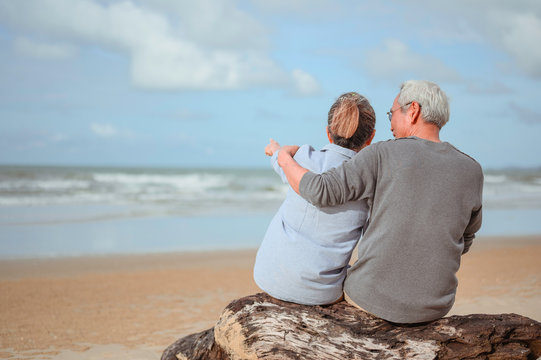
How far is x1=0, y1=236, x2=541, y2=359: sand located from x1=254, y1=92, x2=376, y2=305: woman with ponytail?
234cm

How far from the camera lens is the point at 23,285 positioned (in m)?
6.78

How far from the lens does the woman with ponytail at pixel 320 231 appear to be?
2.53m

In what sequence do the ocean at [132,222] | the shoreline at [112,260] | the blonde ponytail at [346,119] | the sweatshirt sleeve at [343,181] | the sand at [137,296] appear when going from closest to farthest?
the sweatshirt sleeve at [343,181]
the blonde ponytail at [346,119]
the sand at [137,296]
the shoreline at [112,260]
the ocean at [132,222]

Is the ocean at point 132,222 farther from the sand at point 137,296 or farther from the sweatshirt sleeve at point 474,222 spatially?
the sweatshirt sleeve at point 474,222

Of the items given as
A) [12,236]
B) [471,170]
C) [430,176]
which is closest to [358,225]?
[430,176]

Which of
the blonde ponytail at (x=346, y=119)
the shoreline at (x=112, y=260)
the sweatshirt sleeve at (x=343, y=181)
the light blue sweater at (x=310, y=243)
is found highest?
the blonde ponytail at (x=346, y=119)

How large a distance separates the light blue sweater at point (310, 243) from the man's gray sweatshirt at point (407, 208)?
0.31ft

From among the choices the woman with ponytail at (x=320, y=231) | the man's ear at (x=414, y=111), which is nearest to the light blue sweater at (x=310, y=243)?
the woman with ponytail at (x=320, y=231)

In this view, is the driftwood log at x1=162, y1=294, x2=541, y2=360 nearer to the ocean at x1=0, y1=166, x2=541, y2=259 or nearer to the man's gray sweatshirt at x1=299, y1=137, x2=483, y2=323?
the man's gray sweatshirt at x1=299, y1=137, x2=483, y2=323

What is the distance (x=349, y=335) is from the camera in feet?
8.73

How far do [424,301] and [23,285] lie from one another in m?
5.82

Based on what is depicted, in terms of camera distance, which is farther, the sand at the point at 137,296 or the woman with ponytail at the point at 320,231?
the sand at the point at 137,296

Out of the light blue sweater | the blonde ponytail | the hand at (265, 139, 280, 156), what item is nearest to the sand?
the light blue sweater

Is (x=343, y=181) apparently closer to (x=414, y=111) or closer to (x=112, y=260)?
(x=414, y=111)
